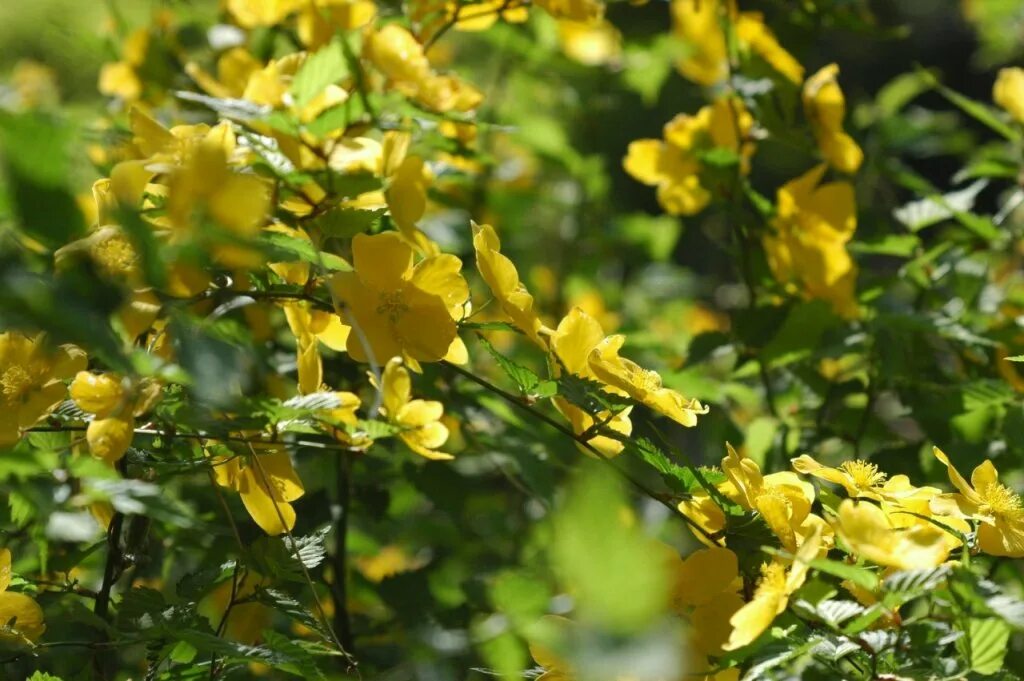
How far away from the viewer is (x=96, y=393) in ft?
2.05

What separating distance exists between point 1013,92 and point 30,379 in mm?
1057

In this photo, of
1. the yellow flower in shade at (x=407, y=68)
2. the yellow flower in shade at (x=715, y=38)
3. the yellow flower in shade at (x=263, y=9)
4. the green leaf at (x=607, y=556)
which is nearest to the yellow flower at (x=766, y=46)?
the yellow flower in shade at (x=715, y=38)

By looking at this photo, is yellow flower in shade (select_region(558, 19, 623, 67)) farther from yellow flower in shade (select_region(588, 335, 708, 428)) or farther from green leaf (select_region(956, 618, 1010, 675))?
green leaf (select_region(956, 618, 1010, 675))

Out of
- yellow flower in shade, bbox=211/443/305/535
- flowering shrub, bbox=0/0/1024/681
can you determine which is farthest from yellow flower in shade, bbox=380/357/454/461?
yellow flower in shade, bbox=211/443/305/535

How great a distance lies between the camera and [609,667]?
1.14ft

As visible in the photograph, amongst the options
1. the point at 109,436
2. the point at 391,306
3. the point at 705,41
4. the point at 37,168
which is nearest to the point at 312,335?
the point at 391,306

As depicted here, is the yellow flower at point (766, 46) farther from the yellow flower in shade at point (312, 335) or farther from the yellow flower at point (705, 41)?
the yellow flower in shade at point (312, 335)

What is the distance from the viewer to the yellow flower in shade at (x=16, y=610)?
2.34 ft

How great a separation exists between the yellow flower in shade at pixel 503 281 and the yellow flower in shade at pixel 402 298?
18 millimetres

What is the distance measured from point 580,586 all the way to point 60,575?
0.76 meters

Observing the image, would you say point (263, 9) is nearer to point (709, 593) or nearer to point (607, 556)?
point (709, 593)

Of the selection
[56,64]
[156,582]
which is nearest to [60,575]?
[156,582]

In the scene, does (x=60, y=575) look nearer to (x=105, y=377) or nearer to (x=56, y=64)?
(x=105, y=377)

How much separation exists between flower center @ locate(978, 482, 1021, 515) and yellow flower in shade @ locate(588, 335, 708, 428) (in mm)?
196
